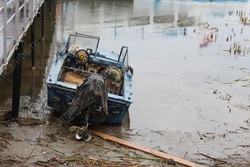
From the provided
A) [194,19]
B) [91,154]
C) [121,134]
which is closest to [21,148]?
[91,154]

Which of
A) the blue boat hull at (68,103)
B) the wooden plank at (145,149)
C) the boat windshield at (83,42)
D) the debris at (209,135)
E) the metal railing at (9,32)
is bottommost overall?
the debris at (209,135)

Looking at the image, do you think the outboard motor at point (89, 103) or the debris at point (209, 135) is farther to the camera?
the debris at point (209, 135)

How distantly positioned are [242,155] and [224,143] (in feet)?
2.02

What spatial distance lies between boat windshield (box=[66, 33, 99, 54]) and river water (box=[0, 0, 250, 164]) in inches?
54.8

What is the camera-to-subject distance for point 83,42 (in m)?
12.7

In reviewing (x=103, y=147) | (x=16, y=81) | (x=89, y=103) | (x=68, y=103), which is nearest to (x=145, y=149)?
(x=103, y=147)

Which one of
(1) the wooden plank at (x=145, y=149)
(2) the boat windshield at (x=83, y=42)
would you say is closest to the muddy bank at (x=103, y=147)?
(1) the wooden plank at (x=145, y=149)

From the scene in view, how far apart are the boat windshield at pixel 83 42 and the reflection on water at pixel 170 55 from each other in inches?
55.7

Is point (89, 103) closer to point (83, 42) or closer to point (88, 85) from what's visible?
point (88, 85)

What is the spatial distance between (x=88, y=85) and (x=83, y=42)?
3.62m

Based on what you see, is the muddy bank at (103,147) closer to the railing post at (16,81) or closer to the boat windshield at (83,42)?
the railing post at (16,81)

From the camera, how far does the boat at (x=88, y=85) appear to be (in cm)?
931

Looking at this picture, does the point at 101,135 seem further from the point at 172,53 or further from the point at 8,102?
the point at 172,53

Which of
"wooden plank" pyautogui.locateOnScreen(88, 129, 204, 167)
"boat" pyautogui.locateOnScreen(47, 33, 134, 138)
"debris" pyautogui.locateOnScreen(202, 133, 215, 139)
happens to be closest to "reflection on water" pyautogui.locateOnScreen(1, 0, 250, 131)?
"debris" pyautogui.locateOnScreen(202, 133, 215, 139)
